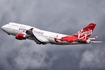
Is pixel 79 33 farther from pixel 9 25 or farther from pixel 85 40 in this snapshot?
pixel 9 25

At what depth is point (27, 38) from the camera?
176125 millimetres

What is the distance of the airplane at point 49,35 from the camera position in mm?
163750

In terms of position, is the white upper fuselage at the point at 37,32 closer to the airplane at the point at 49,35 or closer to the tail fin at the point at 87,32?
the airplane at the point at 49,35

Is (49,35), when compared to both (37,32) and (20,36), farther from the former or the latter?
(20,36)

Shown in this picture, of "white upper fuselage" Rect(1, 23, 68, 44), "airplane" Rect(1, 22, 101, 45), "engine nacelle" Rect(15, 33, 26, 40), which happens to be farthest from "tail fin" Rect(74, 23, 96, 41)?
"engine nacelle" Rect(15, 33, 26, 40)

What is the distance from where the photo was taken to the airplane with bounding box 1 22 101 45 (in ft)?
537

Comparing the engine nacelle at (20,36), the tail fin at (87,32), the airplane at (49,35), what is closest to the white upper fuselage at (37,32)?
the airplane at (49,35)

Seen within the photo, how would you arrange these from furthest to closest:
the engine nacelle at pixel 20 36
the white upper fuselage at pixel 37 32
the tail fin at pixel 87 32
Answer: the engine nacelle at pixel 20 36 < the white upper fuselage at pixel 37 32 < the tail fin at pixel 87 32

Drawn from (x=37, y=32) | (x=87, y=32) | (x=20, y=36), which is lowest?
(x=87, y=32)

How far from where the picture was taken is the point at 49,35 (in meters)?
174

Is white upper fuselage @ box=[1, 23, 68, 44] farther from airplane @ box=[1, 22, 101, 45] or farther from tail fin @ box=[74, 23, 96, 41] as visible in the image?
tail fin @ box=[74, 23, 96, 41]

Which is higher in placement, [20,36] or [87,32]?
[20,36]

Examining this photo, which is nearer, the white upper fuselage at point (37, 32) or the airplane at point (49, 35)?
the airplane at point (49, 35)

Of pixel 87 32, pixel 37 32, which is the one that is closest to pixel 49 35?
pixel 37 32
